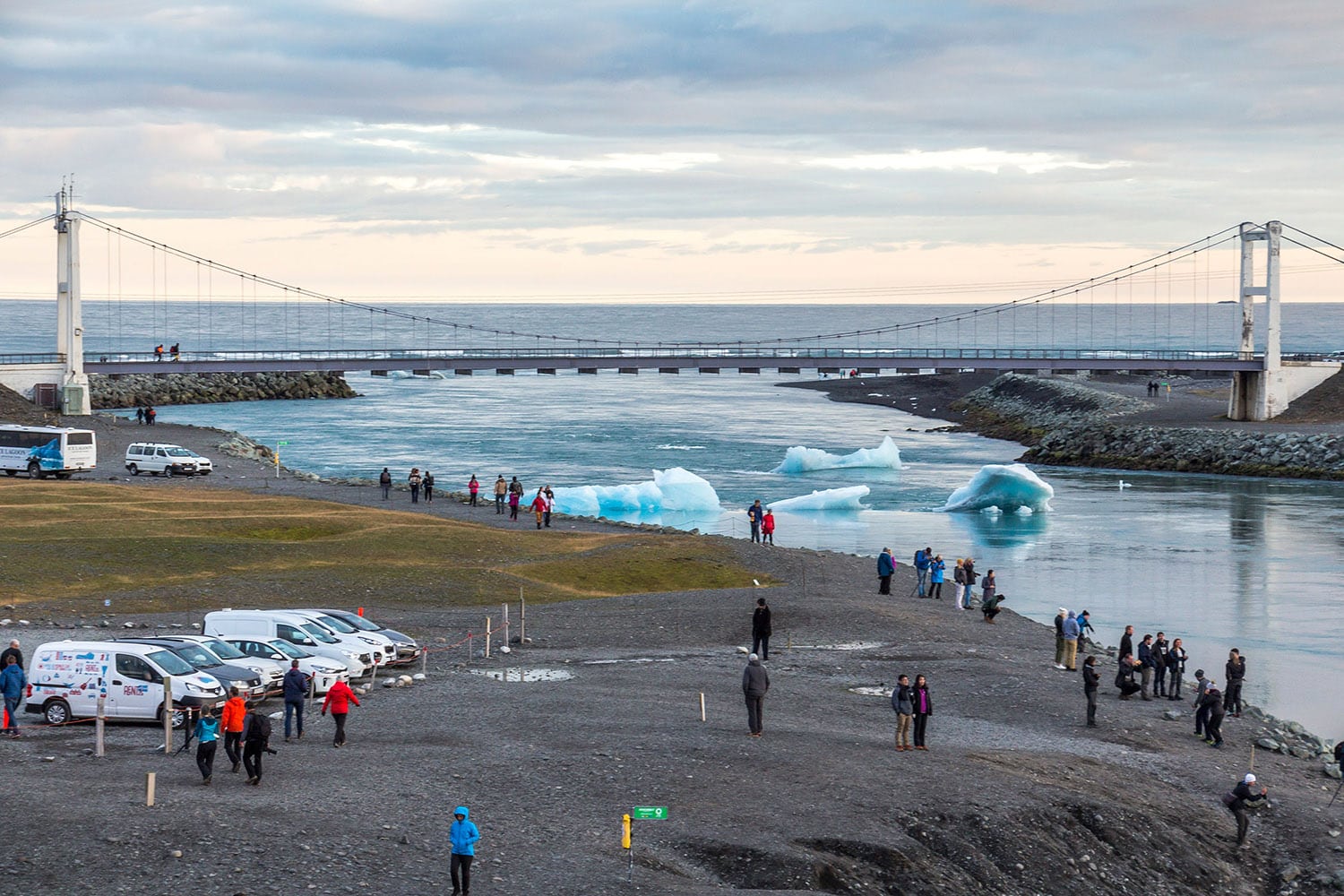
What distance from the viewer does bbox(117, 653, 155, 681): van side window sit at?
24.4 meters

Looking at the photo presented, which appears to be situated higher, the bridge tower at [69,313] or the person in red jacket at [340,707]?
the bridge tower at [69,313]

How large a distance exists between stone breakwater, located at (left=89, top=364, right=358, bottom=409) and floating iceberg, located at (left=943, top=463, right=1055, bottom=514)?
75.5 meters

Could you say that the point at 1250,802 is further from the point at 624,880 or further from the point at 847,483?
the point at 847,483

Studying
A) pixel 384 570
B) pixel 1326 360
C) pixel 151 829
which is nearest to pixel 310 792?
pixel 151 829

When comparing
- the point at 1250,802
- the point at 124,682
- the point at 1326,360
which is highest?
the point at 1326,360

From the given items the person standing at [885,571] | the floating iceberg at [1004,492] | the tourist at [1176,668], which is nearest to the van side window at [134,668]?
the tourist at [1176,668]

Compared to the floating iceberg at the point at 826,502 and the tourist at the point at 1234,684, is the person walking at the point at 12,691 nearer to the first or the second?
the tourist at the point at 1234,684

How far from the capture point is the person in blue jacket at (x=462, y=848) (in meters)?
17.8

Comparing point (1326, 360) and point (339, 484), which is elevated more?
point (1326, 360)

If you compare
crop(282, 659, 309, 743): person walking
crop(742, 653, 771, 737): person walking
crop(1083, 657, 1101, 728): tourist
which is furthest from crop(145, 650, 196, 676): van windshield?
crop(1083, 657, 1101, 728): tourist

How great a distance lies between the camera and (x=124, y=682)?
24438mm

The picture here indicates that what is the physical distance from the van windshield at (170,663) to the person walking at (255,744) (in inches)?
160

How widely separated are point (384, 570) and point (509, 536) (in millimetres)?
7372

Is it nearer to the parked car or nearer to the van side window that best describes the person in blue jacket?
the parked car
